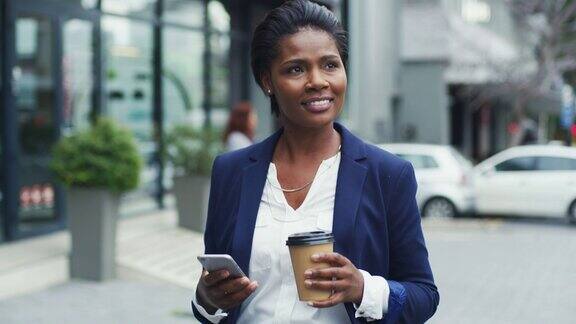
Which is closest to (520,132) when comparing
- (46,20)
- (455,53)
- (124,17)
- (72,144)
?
(455,53)

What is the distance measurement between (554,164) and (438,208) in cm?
228

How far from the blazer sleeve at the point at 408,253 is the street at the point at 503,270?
235 inches

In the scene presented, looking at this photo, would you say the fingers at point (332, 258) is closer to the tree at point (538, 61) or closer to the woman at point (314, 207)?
the woman at point (314, 207)

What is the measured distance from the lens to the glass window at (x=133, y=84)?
14750 mm

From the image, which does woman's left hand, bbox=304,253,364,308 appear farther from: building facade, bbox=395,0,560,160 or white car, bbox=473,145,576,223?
building facade, bbox=395,0,560,160

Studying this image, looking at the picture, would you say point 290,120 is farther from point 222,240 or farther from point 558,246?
point 558,246

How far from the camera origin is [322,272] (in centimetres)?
212

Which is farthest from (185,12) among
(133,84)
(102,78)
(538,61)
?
(538,61)

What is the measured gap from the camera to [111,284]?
971 centimetres

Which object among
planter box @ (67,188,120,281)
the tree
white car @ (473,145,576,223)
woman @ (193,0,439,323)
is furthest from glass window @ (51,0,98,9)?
the tree

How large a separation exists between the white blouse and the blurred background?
18.9 ft

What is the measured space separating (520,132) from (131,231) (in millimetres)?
15091

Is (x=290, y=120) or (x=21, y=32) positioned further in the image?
(x=21, y=32)

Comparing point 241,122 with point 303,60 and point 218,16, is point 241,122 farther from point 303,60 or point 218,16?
point 303,60
